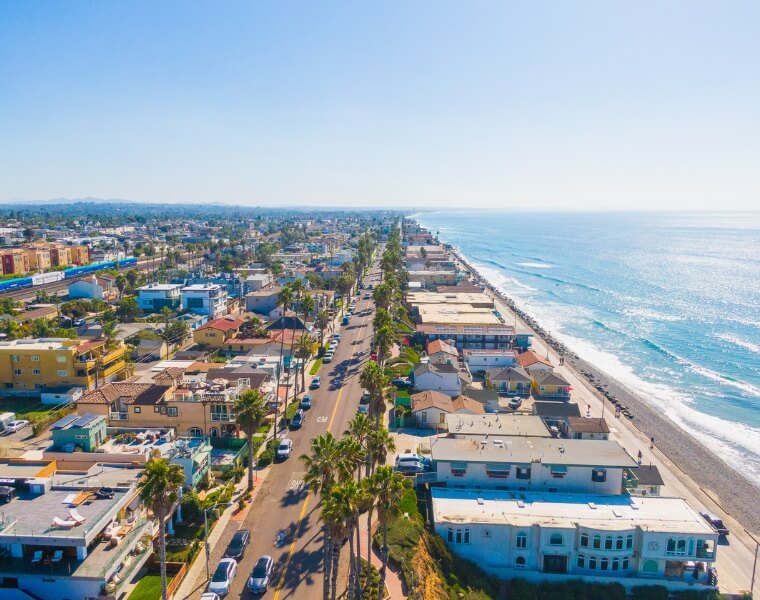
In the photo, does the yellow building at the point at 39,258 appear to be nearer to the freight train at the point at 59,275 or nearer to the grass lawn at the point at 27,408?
the freight train at the point at 59,275

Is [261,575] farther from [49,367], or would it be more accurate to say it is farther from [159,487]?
[49,367]

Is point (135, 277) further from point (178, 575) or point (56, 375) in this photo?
point (178, 575)

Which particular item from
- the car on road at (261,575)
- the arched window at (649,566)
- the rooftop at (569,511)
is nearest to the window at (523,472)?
the rooftop at (569,511)

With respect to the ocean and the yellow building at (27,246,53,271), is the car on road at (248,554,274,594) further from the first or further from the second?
the yellow building at (27,246,53,271)

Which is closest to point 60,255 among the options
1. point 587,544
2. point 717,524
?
point 587,544

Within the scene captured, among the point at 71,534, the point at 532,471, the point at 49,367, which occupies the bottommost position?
the point at 532,471

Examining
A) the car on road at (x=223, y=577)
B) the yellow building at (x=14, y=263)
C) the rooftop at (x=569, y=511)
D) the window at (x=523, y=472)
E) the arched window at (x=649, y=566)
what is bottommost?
the arched window at (x=649, y=566)
